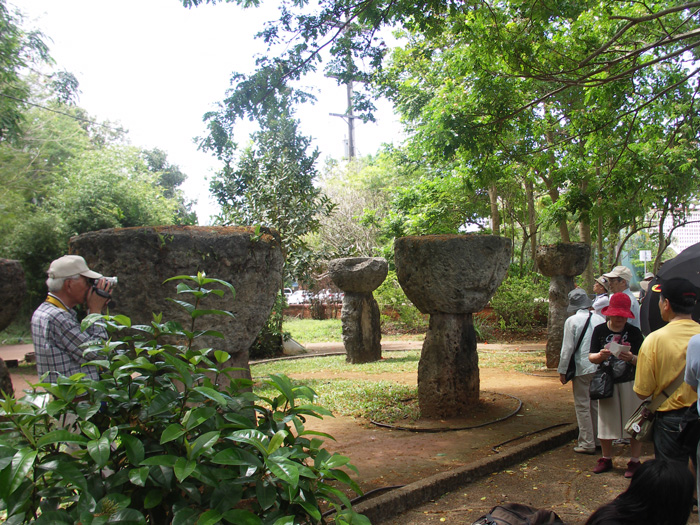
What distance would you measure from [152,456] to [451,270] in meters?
4.36

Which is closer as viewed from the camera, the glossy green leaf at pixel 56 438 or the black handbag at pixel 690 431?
the glossy green leaf at pixel 56 438

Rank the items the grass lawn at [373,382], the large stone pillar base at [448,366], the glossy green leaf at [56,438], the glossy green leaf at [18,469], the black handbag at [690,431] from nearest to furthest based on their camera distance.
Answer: the glossy green leaf at [18,469]
the glossy green leaf at [56,438]
the black handbag at [690,431]
the large stone pillar base at [448,366]
the grass lawn at [373,382]

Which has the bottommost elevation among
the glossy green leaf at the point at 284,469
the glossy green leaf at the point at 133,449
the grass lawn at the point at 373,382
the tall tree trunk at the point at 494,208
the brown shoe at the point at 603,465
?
the brown shoe at the point at 603,465

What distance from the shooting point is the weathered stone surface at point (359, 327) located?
11.0 metres

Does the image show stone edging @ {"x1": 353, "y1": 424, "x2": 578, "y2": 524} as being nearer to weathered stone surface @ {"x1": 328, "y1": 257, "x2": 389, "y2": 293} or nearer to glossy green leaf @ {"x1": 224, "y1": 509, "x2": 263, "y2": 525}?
glossy green leaf @ {"x1": 224, "y1": 509, "x2": 263, "y2": 525}

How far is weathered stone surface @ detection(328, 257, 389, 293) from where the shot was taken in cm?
1080

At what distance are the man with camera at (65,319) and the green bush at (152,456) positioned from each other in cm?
112

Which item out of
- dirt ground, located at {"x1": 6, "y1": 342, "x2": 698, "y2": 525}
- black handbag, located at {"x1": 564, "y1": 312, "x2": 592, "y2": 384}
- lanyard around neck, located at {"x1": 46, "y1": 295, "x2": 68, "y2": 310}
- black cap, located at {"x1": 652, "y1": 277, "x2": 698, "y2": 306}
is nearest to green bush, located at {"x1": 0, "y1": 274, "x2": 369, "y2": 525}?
lanyard around neck, located at {"x1": 46, "y1": 295, "x2": 68, "y2": 310}

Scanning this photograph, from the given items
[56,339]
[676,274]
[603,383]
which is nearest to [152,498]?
[56,339]

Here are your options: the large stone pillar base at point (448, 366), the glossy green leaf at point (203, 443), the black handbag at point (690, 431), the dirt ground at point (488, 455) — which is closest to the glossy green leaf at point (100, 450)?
the glossy green leaf at point (203, 443)

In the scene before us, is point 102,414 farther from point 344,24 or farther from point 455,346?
point 344,24

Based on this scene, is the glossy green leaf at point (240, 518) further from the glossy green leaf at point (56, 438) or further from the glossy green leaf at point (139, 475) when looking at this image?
the glossy green leaf at point (56, 438)

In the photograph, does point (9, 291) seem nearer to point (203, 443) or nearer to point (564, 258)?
point (203, 443)

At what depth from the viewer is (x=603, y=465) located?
4.51 m
